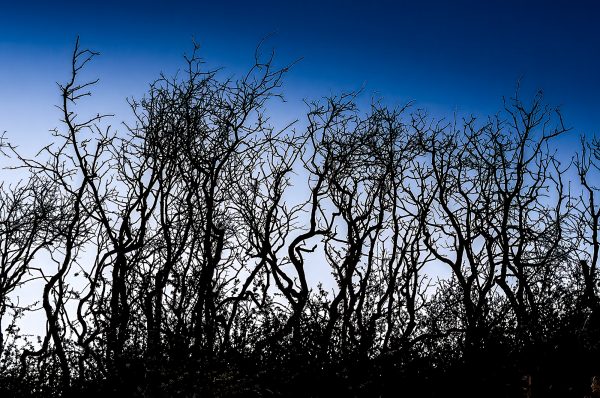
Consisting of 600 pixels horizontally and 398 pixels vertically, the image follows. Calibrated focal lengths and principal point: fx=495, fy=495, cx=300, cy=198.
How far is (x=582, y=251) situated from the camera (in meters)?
13.7

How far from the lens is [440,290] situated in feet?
49.0

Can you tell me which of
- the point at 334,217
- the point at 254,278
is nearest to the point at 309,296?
the point at 254,278

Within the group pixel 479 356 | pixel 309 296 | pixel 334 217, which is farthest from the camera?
pixel 334 217

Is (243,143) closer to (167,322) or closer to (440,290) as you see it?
(167,322)

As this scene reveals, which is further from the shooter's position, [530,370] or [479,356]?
[479,356]

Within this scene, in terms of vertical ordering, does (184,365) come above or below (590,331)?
above

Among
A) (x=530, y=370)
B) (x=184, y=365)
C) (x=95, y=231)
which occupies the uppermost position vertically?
(x=95, y=231)

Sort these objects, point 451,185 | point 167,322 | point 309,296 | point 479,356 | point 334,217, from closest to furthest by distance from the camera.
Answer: point 479,356 → point 167,322 → point 309,296 → point 334,217 → point 451,185

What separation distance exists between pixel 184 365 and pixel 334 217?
266 inches

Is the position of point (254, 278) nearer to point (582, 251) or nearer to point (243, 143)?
point (243, 143)

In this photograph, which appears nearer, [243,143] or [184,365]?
[184,365]

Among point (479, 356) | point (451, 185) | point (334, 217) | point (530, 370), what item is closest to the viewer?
point (530, 370)

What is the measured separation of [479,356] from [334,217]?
5990mm

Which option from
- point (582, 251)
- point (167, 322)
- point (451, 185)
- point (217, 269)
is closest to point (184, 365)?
point (167, 322)
